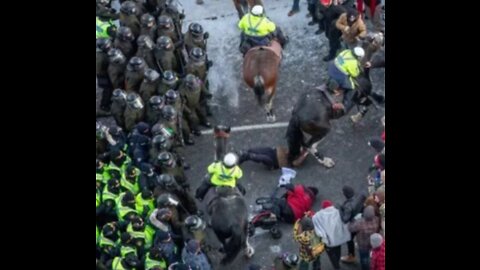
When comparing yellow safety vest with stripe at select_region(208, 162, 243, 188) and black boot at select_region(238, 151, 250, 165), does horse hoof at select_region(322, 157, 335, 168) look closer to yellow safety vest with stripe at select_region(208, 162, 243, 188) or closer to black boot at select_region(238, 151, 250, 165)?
black boot at select_region(238, 151, 250, 165)

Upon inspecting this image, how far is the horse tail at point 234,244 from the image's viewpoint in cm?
1174

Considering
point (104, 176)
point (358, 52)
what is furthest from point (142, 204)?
point (358, 52)

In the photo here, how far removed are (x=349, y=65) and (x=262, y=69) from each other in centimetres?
128

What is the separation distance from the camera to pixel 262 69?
13930mm

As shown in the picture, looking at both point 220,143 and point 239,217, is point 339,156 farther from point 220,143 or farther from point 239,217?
point 239,217

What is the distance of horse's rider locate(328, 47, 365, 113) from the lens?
523 inches

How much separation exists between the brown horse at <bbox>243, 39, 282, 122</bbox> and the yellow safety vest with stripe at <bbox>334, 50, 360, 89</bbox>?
0.99 m
